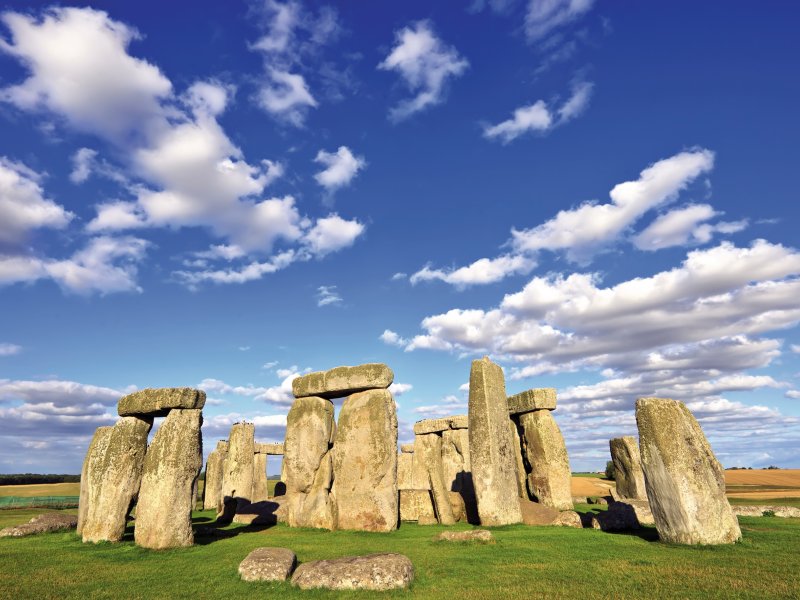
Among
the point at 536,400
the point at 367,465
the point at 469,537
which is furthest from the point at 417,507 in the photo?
the point at 536,400

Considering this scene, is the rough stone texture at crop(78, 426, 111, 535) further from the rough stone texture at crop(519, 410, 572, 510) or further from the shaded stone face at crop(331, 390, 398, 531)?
the rough stone texture at crop(519, 410, 572, 510)

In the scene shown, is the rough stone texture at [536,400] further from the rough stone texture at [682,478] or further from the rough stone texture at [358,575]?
the rough stone texture at [358,575]

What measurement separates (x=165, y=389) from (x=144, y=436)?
59.9 inches

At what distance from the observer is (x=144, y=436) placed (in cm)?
1151

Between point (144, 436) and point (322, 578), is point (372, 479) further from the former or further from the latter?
point (322, 578)

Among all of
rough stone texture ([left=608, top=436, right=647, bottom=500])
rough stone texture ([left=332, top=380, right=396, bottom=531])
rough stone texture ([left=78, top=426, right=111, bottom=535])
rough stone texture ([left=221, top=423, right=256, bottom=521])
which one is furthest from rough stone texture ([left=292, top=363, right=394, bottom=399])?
rough stone texture ([left=608, top=436, right=647, bottom=500])

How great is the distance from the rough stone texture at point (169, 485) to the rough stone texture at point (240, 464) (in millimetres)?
10820

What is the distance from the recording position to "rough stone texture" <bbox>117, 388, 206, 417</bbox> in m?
A: 10.9

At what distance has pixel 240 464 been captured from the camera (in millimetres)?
21078

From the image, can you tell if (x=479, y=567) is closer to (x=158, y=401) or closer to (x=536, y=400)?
(x=158, y=401)

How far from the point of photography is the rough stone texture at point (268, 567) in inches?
276

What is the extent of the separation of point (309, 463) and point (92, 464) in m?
5.68

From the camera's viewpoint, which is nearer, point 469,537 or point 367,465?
point 469,537

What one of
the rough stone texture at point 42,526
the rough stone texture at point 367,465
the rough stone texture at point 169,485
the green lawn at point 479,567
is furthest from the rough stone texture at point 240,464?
the rough stone texture at point 169,485
